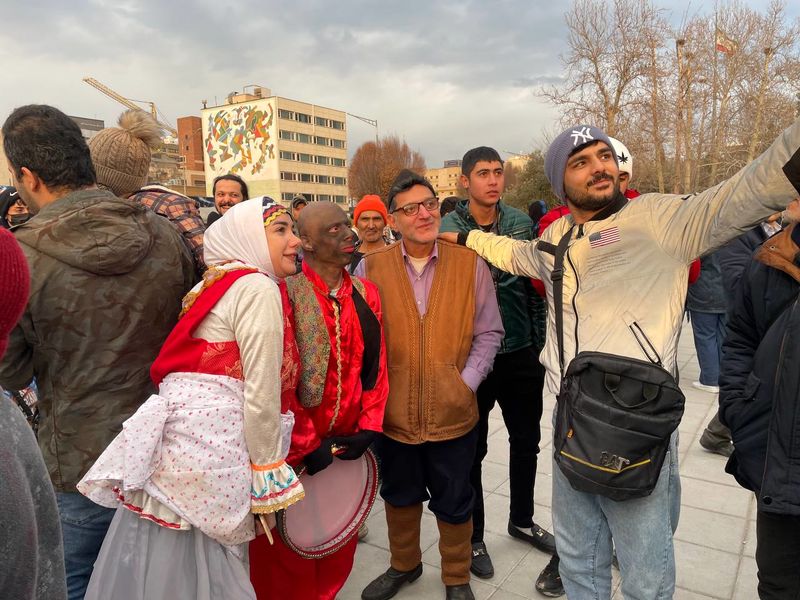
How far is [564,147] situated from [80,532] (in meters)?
2.39

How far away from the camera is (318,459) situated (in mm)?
2311

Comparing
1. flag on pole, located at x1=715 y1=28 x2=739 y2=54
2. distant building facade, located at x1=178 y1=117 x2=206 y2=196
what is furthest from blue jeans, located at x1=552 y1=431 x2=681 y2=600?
distant building facade, located at x1=178 y1=117 x2=206 y2=196

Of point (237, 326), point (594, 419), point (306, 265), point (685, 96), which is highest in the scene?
point (685, 96)

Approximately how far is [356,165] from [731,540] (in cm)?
5716

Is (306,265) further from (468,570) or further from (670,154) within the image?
(670,154)

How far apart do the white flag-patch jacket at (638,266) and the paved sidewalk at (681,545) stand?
1428 mm

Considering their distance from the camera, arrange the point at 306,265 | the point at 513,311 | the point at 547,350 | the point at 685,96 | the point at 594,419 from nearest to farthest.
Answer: the point at 594,419, the point at 547,350, the point at 306,265, the point at 513,311, the point at 685,96

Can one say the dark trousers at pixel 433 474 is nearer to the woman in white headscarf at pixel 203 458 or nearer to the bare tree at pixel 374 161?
the woman in white headscarf at pixel 203 458

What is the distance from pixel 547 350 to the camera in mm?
2303

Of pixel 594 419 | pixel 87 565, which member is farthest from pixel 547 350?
pixel 87 565

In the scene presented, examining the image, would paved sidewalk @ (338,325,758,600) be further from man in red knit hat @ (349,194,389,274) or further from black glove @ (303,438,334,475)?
man in red knit hat @ (349,194,389,274)

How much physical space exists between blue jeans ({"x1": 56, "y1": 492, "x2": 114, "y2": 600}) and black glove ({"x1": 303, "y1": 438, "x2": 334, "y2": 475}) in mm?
763

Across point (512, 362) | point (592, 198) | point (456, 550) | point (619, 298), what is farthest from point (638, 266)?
point (456, 550)

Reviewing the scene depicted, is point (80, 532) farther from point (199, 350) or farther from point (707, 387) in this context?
point (707, 387)
